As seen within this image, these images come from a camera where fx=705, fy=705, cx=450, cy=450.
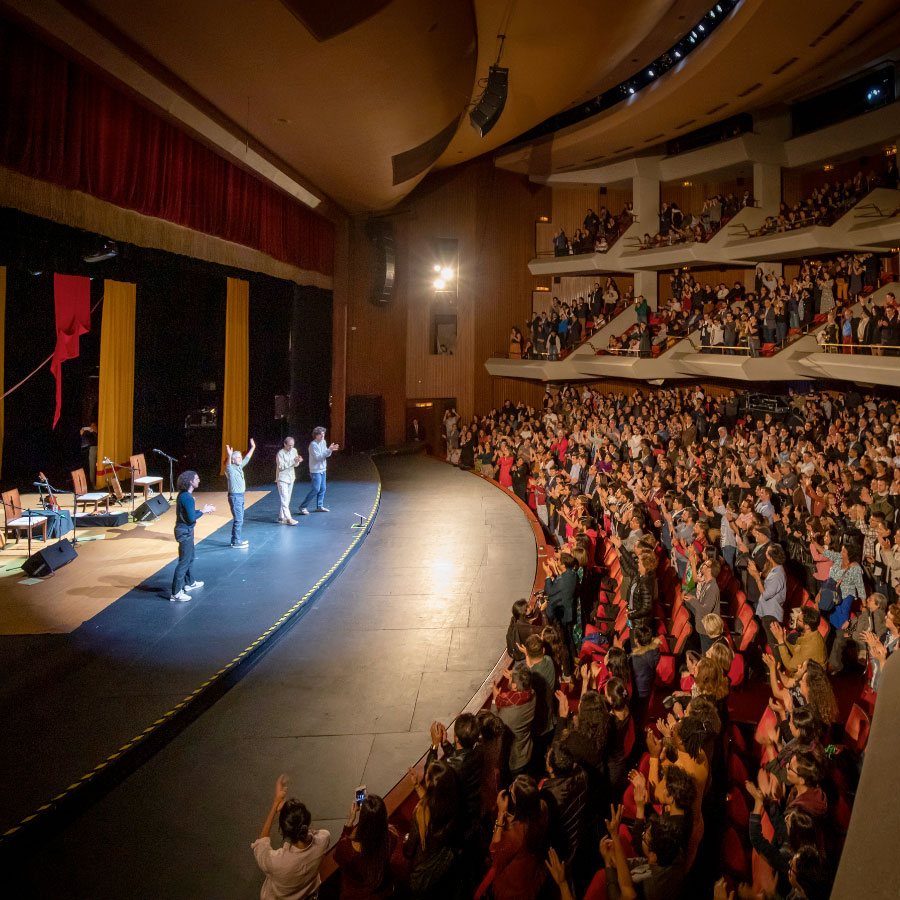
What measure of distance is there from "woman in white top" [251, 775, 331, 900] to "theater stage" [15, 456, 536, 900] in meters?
0.59

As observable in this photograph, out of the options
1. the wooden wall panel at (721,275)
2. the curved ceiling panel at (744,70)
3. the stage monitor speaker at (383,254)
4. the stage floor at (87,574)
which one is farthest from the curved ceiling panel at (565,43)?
the stage floor at (87,574)

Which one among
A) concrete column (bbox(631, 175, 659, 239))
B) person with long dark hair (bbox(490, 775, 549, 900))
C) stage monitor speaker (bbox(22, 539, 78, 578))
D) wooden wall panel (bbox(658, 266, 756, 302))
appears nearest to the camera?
person with long dark hair (bbox(490, 775, 549, 900))

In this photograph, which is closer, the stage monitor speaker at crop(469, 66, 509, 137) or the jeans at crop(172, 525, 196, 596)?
the jeans at crop(172, 525, 196, 596)

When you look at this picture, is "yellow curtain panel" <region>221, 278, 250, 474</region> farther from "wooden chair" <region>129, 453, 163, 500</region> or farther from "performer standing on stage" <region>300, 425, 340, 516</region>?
"performer standing on stage" <region>300, 425, 340, 516</region>

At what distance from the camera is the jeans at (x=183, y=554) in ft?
20.8

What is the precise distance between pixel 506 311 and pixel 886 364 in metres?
10.5

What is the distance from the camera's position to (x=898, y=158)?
39.0 ft

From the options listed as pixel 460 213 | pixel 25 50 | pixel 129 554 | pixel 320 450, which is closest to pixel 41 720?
pixel 129 554

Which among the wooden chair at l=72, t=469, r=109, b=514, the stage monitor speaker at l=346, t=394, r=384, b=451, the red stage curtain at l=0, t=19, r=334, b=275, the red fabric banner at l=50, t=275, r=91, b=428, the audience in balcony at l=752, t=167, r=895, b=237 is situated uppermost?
the audience in balcony at l=752, t=167, r=895, b=237

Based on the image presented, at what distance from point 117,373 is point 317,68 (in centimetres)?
577

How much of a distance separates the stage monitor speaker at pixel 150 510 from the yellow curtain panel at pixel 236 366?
10.4 feet

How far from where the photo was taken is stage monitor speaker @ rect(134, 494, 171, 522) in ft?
29.6

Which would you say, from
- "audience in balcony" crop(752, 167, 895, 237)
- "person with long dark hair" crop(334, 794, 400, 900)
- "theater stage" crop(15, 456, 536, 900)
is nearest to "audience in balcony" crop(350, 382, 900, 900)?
"person with long dark hair" crop(334, 794, 400, 900)

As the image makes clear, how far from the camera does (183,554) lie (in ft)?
20.9
